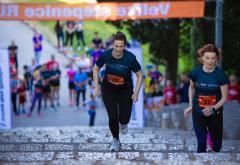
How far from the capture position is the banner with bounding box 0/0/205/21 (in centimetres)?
1822

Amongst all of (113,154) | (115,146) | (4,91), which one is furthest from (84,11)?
(113,154)

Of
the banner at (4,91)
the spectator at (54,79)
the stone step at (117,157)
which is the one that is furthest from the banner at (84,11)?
the stone step at (117,157)

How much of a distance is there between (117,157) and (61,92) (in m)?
21.9

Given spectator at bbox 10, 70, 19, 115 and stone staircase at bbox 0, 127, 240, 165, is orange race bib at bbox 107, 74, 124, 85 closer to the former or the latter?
stone staircase at bbox 0, 127, 240, 165

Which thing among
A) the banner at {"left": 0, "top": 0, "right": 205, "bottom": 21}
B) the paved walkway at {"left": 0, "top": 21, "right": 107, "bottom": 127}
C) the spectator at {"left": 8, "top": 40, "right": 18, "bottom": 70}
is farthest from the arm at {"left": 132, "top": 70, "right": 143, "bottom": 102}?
the spectator at {"left": 8, "top": 40, "right": 18, "bottom": 70}

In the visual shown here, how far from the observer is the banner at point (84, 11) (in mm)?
18219

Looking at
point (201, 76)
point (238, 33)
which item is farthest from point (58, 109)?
point (201, 76)

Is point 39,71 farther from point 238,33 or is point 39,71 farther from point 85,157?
point 85,157

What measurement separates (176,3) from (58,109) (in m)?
9.38

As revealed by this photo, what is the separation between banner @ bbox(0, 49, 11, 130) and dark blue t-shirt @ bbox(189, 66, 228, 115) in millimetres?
8150

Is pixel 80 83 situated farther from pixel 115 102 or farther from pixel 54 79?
pixel 115 102

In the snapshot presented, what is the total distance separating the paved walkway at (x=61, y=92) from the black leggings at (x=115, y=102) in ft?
44.8

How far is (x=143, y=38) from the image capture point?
25.2 metres

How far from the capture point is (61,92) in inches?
1179
